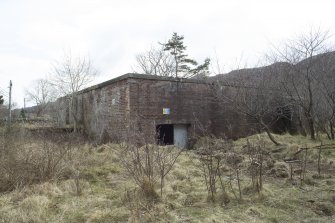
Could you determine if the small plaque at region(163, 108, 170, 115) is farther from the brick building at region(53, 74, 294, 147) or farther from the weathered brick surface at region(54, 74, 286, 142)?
the weathered brick surface at region(54, 74, 286, 142)

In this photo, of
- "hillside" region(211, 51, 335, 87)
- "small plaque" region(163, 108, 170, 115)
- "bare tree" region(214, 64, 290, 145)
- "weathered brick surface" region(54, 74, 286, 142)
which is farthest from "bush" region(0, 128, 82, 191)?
"hillside" region(211, 51, 335, 87)

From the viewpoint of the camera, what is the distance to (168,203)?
15.9 ft

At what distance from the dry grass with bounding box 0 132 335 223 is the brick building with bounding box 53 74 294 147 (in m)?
4.57

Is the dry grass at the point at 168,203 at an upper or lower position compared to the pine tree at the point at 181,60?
lower

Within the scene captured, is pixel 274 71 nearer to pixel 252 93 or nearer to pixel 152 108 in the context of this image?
pixel 252 93

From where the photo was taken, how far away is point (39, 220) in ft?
13.8

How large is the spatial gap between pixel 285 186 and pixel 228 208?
191cm

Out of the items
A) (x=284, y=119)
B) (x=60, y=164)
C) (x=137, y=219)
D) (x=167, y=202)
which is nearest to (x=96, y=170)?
(x=60, y=164)

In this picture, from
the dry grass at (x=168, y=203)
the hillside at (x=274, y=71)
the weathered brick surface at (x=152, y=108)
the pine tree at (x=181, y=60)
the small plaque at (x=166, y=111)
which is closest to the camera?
the dry grass at (x=168, y=203)

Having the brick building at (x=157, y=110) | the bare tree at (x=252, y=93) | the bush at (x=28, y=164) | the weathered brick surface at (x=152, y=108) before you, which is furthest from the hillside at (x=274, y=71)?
the bush at (x=28, y=164)

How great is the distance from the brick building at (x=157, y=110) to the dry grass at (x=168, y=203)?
4.57m

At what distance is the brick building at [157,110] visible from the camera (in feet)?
37.8

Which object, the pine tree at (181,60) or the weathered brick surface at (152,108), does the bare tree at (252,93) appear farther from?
the pine tree at (181,60)

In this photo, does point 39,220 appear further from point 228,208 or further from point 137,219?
point 228,208
